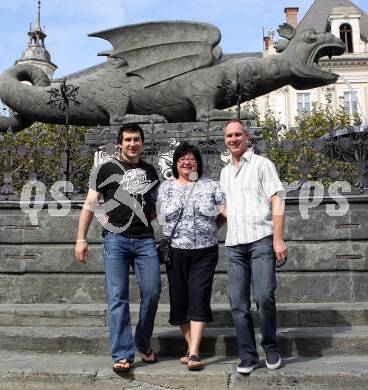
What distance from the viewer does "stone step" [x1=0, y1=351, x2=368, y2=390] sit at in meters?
3.46

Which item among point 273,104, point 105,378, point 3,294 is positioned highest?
point 273,104

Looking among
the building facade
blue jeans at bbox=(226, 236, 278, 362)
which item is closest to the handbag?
blue jeans at bbox=(226, 236, 278, 362)

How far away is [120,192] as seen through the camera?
3.65 m

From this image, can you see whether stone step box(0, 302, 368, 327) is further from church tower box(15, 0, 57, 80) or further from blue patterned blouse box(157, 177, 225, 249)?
church tower box(15, 0, 57, 80)

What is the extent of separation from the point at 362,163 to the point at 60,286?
3.98m

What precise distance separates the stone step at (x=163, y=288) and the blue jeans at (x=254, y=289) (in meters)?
2.04

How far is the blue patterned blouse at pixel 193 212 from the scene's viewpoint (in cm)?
365

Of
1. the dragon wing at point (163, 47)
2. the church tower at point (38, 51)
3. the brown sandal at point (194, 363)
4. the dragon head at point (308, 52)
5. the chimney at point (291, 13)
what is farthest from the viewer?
the church tower at point (38, 51)

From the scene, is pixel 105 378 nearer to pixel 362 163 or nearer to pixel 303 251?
pixel 303 251

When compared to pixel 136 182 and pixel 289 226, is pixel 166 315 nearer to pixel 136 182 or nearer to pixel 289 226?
pixel 136 182

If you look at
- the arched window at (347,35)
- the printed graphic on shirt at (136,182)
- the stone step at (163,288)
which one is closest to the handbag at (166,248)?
the printed graphic on shirt at (136,182)

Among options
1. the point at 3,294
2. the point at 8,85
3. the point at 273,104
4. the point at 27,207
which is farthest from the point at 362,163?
the point at 273,104

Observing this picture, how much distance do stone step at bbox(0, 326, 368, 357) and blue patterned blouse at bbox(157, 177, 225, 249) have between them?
1.00 m

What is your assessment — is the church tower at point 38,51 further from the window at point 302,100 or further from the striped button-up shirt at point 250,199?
the striped button-up shirt at point 250,199
